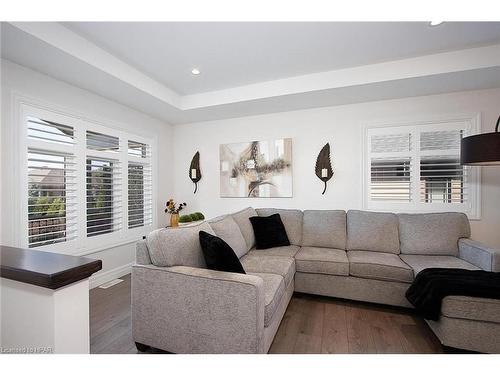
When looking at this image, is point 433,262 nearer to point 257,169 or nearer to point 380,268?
point 380,268

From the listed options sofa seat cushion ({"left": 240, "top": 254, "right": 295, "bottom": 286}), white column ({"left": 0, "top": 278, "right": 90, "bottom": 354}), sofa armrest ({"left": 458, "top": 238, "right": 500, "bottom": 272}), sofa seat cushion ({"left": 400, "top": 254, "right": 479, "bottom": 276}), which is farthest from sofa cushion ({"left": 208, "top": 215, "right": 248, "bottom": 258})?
sofa armrest ({"left": 458, "top": 238, "right": 500, "bottom": 272})

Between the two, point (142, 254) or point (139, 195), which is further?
point (139, 195)

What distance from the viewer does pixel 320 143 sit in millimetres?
3357

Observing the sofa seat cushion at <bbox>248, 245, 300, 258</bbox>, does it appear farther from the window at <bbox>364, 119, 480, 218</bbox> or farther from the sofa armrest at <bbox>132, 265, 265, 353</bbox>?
the window at <bbox>364, 119, 480, 218</bbox>

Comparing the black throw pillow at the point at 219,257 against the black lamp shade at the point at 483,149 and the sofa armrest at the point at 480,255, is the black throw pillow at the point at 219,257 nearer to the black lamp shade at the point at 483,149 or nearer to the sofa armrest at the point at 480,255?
the sofa armrest at the point at 480,255

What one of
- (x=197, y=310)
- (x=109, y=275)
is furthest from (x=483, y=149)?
(x=109, y=275)

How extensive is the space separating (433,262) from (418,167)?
1292 mm

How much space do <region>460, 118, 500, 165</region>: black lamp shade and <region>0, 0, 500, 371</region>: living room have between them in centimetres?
1

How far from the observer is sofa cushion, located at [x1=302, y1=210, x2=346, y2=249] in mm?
2828

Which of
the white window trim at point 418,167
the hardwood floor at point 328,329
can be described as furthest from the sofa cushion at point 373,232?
the hardwood floor at point 328,329
